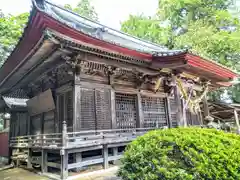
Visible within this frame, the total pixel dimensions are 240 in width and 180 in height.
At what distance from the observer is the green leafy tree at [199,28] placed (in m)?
15.2

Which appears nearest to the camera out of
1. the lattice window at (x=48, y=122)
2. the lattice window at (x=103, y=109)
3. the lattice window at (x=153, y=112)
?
the lattice window at (x=103, y=109)

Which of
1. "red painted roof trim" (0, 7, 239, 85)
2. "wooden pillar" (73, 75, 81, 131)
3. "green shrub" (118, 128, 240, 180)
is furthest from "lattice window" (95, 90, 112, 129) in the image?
"green shrub" (118, 128, 240, 180)

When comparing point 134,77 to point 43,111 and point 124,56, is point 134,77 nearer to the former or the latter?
point 124,56

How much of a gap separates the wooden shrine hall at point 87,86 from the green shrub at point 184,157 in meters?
2.43

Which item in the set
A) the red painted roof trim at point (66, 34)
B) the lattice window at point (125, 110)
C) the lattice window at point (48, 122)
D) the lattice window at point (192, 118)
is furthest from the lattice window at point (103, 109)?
the lattice window at point (192, 118)

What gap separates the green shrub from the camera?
9.07 ft

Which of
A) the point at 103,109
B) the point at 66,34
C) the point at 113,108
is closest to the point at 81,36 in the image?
the point at 66,34

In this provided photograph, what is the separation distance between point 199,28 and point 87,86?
1265 cm

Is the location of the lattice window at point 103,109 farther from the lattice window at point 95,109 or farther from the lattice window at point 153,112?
the lattice window at point 153,112

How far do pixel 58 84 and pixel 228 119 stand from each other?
1389 centimetres

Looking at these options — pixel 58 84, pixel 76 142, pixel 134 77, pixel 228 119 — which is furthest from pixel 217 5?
pixel 76 142

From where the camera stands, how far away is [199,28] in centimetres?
1550

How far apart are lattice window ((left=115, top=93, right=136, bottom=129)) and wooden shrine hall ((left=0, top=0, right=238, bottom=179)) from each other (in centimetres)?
4

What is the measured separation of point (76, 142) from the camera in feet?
17.5
